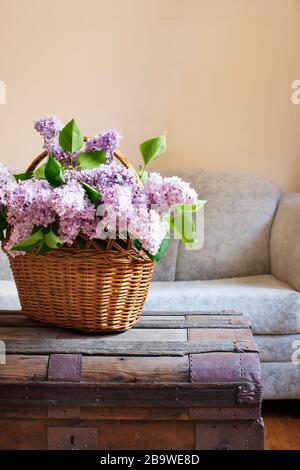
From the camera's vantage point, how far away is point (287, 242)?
2430mm

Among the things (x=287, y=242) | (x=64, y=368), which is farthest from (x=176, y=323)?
(x=287, y=242)

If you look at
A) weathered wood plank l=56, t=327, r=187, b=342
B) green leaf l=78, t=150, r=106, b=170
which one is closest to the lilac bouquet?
green leaf l=78, t=150, r=106, b=170

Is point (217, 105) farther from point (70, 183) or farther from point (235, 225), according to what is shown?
point (70, 183)

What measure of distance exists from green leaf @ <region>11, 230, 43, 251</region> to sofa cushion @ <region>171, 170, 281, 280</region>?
4.49 ft

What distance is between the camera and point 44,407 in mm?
1299

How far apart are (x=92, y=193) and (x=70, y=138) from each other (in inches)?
5.7

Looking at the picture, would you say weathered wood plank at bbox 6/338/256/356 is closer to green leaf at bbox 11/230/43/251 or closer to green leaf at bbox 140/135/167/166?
green leaf at bbox 11/230/43/251

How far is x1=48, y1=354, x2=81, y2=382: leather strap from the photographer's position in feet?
4.28

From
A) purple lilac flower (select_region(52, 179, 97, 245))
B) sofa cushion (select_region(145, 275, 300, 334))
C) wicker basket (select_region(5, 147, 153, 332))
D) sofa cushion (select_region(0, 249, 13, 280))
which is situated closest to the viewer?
purple lilac flower (select_region(52, 179, 97, 245))

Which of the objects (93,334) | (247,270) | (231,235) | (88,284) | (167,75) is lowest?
(247,270)

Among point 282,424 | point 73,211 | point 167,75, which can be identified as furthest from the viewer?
point 167,75

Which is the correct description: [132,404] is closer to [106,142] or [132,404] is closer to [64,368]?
[64,368]
